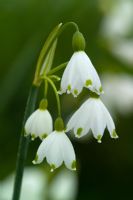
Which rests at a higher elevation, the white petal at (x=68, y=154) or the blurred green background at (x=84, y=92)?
the blurred green background at (x=84, y=92)

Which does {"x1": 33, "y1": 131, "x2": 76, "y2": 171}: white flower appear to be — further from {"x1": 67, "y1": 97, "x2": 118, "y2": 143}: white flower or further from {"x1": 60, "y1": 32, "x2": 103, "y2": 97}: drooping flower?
{"x1": 60, "y1": 32, "x2": 103, "y2": 97}: drooping flower

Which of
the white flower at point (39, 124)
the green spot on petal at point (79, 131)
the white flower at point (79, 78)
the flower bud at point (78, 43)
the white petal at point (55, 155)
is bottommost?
the white petal at point (55, 155)

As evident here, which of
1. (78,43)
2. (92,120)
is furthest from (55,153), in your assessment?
(78,43)

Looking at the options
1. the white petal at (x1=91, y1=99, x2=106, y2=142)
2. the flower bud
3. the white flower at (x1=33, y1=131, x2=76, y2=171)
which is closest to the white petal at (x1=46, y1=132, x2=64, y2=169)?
the white flower at (x1=33, y1=131, x2=76, y2=171)

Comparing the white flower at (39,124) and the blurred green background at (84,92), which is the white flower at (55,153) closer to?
the white flower at (39,124)

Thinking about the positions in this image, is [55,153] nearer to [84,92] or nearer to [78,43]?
[78,43]

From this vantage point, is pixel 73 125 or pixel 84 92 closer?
pixel 73 125

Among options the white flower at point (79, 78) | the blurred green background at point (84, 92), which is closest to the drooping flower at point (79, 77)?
the white flower at point (79, 78)
